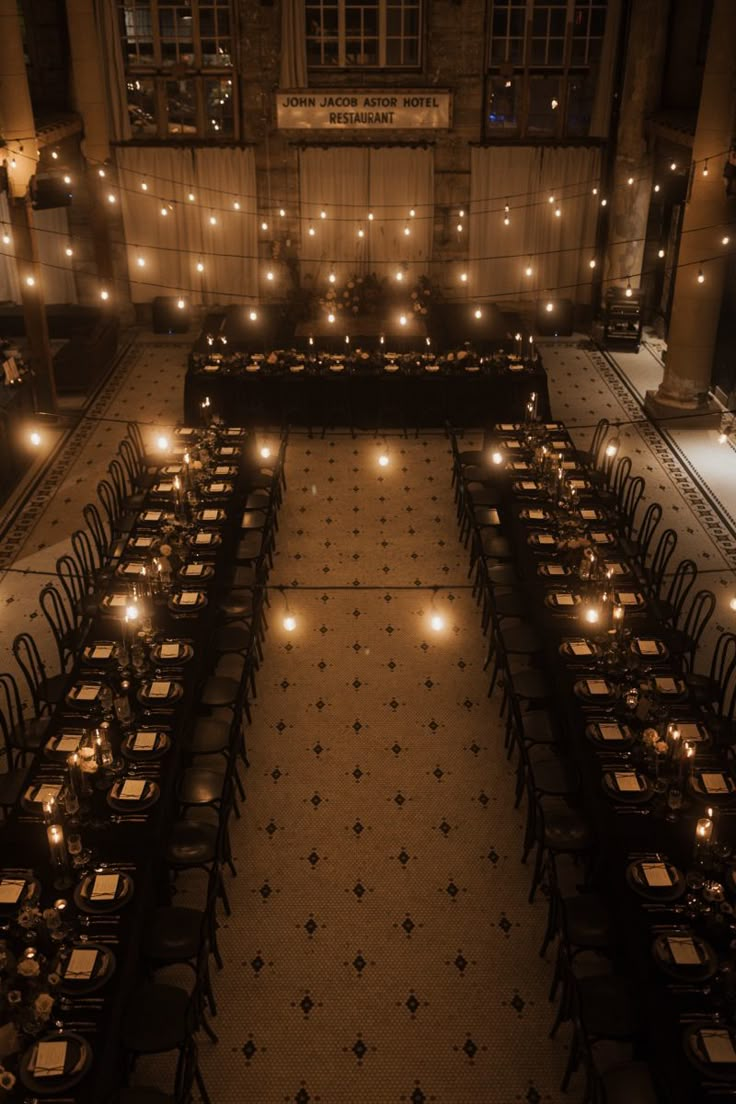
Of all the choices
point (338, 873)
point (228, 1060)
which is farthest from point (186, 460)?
point (228, 1060)

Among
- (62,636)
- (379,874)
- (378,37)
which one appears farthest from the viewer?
(378,37)

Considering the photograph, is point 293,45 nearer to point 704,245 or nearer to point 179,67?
point 179,67

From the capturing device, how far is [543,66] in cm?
1834

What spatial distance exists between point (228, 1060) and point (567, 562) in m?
5.54

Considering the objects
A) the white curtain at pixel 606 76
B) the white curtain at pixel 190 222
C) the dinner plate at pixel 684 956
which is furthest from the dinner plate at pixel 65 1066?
the white curtain at pixel 606 76

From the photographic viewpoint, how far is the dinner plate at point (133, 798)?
711cm

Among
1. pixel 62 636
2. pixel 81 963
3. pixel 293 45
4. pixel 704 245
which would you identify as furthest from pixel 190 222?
pixel 81 963

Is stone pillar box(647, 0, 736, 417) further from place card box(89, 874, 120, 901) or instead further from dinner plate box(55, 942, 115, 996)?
dinner plate box(55, 942, 115, 996)

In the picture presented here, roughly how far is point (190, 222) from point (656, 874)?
52.8ft

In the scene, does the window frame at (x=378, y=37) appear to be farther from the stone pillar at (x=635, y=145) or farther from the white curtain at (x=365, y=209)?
the stone pillar at (x=635, y=145)

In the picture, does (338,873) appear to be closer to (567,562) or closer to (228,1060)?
(228,1060)

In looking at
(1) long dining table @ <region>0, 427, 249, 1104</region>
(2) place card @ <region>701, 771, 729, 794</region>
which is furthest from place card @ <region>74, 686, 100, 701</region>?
(2) place card @ <region>701, 771, 729, 794</region>

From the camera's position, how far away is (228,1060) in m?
6.56

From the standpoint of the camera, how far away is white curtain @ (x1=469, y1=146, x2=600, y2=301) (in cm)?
1872
